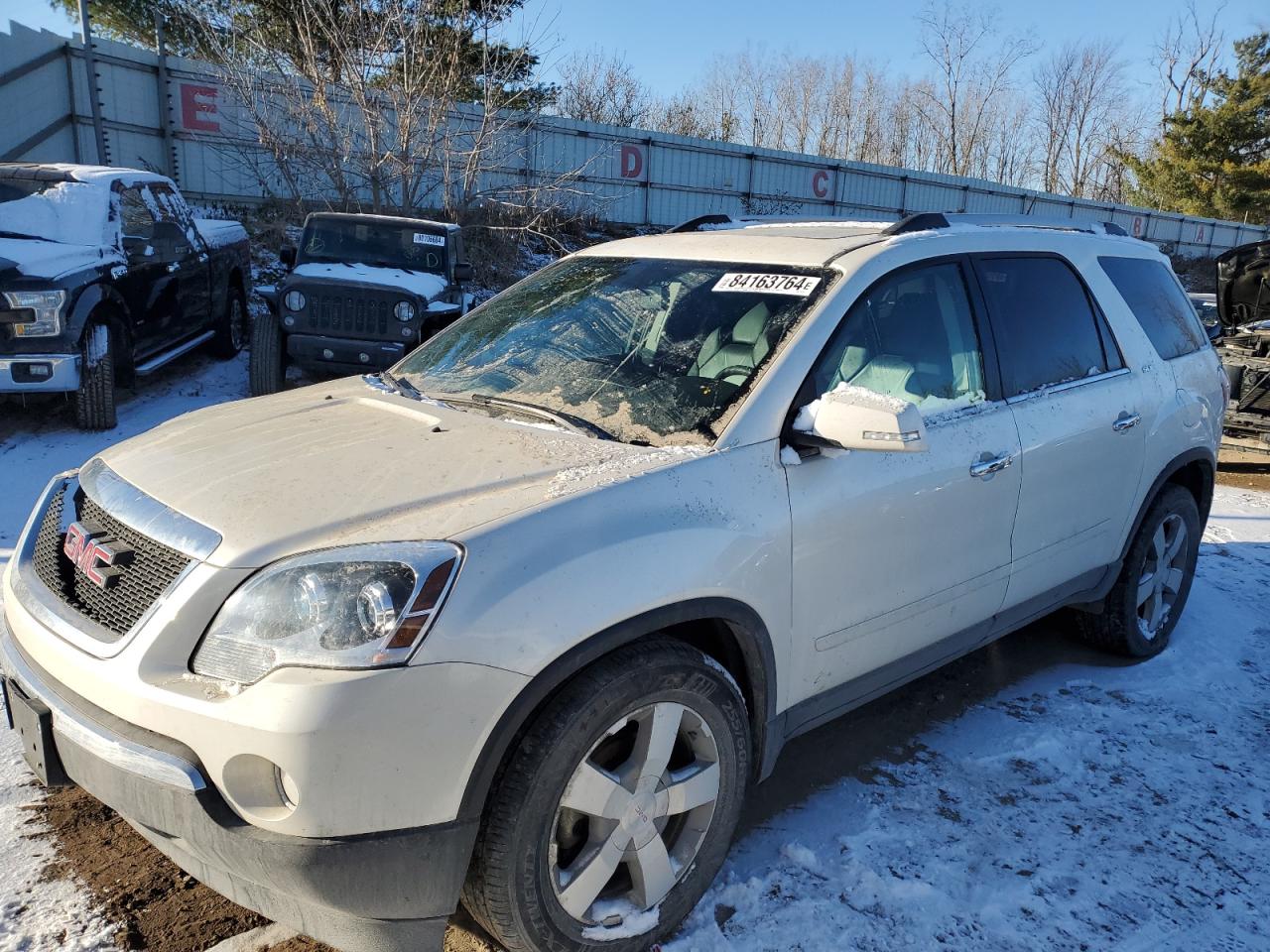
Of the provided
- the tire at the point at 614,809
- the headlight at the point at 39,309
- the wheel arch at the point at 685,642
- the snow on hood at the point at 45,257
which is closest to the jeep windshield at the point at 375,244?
the snow on hood at the point at 45,257

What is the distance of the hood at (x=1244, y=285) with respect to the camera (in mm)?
9328

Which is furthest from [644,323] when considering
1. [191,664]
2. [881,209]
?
[881,209]

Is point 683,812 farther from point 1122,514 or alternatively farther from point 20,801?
point 1122,514

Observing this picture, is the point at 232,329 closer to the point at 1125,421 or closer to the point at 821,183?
the point at 1125,421

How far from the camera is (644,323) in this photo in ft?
10.3

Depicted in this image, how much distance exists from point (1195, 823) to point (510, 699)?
2.45 metres

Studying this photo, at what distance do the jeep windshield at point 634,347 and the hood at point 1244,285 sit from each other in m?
8.16

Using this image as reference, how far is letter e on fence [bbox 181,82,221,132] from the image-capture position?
15930 mm

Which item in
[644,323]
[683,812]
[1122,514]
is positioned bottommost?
[683,812]

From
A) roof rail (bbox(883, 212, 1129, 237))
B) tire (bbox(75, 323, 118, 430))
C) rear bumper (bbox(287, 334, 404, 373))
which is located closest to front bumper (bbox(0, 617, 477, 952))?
roof rail (bbox(883, 212, 1129, 237))

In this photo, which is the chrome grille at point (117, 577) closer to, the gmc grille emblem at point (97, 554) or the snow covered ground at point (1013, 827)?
the gmc grille emblem at point (97, 554)

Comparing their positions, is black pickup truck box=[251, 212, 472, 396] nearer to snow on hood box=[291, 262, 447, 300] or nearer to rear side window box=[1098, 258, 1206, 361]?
snow on hood box=[291, 262, 447, 300]

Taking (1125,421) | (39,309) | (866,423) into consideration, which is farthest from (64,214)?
(1125,421)

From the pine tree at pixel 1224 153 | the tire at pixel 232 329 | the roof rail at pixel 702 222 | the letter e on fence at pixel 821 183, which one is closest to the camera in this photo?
the roof rail at pixel 702 222
